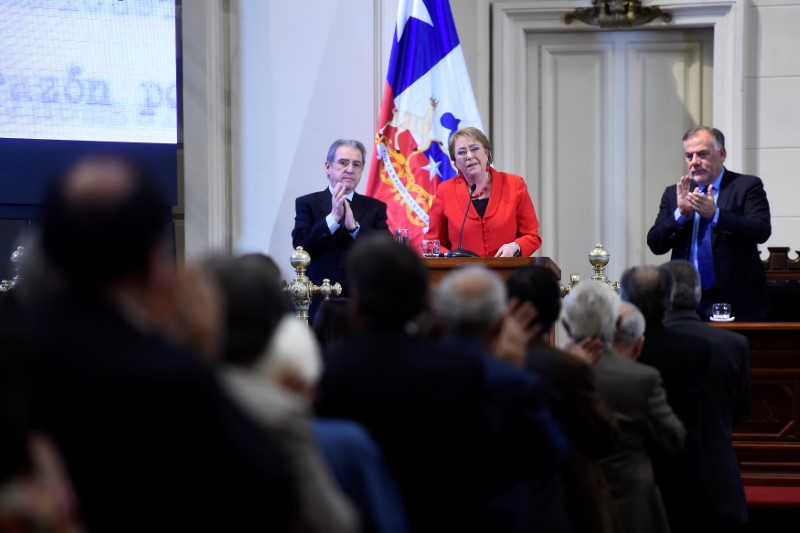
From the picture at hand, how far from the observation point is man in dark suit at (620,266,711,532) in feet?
11.5

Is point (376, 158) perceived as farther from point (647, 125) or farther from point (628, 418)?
point (628, 418)

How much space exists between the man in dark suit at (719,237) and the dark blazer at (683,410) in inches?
70.7

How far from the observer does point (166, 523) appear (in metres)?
1.45

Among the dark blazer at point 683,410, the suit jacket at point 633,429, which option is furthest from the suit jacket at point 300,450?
the dark blazer at point 683,410

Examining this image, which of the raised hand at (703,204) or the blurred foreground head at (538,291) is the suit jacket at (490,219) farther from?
the blurred foreground head at (538,291)

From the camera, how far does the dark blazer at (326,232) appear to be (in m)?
5.43

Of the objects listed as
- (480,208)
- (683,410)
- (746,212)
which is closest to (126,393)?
(683,410)

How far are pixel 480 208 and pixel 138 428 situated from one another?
4167 mm

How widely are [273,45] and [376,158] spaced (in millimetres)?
1173

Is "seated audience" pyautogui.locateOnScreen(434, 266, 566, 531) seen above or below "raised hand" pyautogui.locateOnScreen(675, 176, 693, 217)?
below

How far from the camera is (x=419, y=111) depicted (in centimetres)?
668

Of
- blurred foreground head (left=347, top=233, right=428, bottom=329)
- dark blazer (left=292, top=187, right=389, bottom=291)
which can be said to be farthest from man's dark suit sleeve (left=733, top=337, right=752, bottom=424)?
dark blazer (left=292, top=187, right=389, bottom=291)

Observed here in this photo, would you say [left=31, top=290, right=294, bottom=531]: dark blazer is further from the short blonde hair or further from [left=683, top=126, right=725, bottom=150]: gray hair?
[left=683, top=126, right=725, bottom=150]: gray hair

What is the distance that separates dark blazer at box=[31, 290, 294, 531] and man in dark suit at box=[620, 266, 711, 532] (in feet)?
7.26
